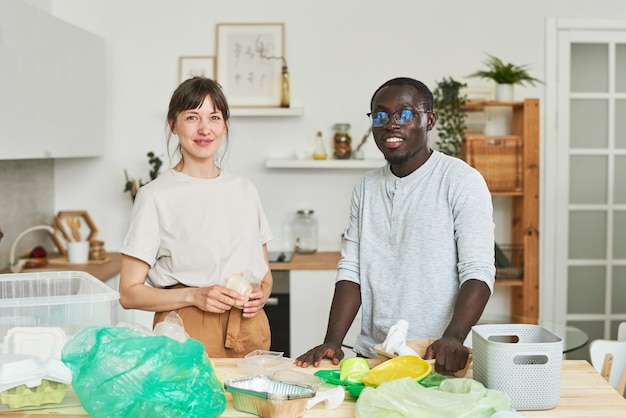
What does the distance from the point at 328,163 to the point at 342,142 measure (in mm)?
159

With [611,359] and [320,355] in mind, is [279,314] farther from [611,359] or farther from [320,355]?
[320,355]

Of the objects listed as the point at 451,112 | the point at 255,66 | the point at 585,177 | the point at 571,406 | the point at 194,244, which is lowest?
the point at 571,406

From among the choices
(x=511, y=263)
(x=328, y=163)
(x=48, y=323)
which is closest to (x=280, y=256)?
(x=328, y=163)

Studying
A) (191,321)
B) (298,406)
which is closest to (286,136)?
(191,321)

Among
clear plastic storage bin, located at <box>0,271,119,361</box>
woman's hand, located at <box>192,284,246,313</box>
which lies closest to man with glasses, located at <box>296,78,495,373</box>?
woman's hand, located at <box>192,284,246,313</box>

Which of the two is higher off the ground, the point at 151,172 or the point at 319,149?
the point at 319,149

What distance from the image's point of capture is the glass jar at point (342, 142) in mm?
4500

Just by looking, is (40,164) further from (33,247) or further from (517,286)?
(517,286)

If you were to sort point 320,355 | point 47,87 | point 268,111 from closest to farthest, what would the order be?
point 320,355 → point 47,87 → point 268,111

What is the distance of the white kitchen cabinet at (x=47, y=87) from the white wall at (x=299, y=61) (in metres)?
0.19

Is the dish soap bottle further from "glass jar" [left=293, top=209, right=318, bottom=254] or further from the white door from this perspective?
the white door

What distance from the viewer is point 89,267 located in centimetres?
411

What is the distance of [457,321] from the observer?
6.53 feet

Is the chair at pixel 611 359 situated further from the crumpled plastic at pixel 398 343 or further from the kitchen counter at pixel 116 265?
the kitchen counter at pixel 116 265
